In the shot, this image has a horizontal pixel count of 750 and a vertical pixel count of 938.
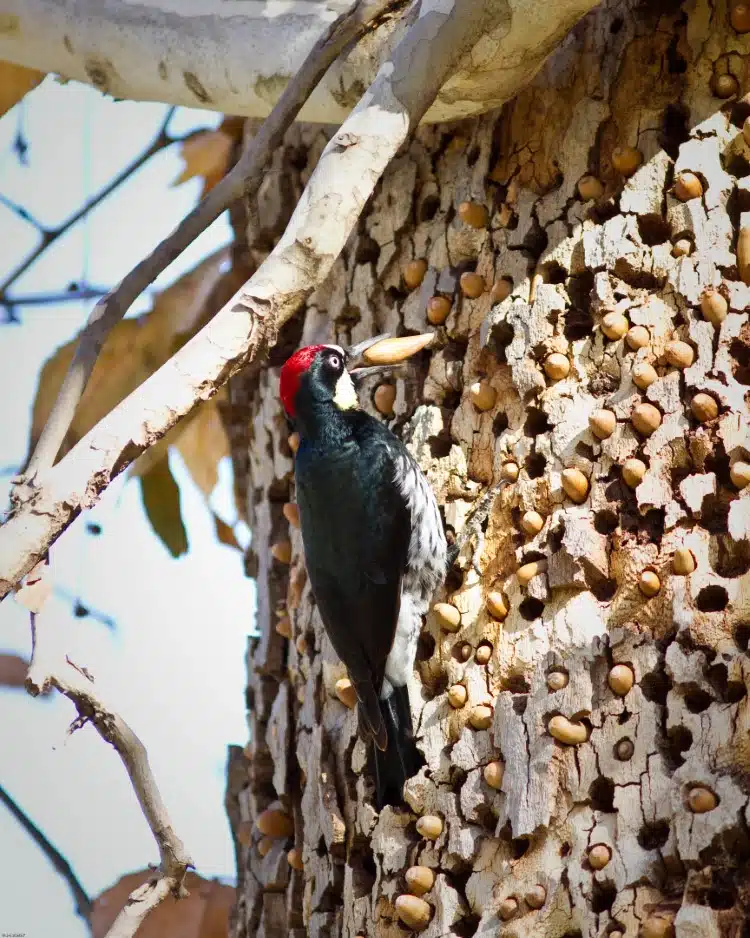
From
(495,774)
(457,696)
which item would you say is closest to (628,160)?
(457,696)


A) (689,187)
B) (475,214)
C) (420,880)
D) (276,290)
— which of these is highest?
(475,214)

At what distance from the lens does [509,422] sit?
2287mm

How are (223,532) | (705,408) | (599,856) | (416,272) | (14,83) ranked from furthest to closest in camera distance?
1. (223,532)
2. (14,83)
3. (416,272)
4. (705,408)
5. (599,856)

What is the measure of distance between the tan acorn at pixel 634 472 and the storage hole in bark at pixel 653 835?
0.59 metres

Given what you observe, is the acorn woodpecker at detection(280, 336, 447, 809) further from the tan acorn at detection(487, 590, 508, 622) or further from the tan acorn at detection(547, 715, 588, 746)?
the tan acorn at detection(547, 715, 588, 746)

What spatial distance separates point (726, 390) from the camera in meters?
2.01

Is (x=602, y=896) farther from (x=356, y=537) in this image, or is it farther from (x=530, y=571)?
(x=356, y=537)

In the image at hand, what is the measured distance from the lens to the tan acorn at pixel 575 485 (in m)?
2.08

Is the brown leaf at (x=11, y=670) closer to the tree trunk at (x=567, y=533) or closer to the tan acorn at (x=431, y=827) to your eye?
the tree trunk at (x=567, y=533)

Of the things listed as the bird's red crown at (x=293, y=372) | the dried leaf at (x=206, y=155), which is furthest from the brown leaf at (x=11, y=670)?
the dried leaf at (x=206, y=155)

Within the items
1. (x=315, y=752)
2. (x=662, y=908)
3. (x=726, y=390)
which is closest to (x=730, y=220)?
(x=726, y=390)

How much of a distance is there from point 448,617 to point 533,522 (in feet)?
0.89

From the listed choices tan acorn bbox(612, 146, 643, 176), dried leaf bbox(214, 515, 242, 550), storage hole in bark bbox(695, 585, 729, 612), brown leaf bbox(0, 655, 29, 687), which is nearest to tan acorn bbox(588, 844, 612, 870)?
storage hole in bark bbox(695, 585, 729, 612)

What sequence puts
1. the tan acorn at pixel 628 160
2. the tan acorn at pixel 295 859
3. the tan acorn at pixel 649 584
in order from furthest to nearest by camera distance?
the tan acorn at pixel 295 859 → the tan acorn at pixel 628 160 → the tan acorn at pixel 649 584
